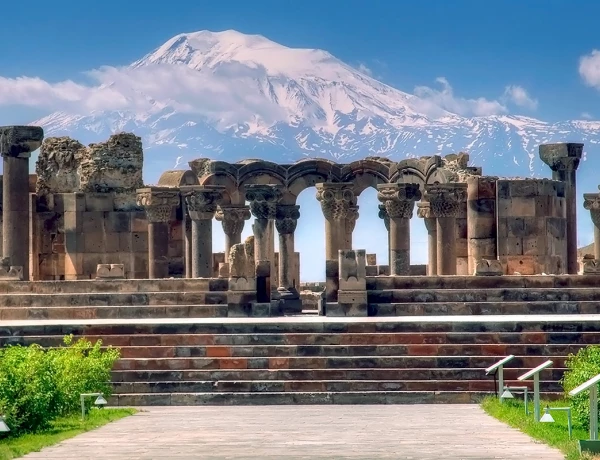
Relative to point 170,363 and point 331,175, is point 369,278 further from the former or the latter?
point 331,175

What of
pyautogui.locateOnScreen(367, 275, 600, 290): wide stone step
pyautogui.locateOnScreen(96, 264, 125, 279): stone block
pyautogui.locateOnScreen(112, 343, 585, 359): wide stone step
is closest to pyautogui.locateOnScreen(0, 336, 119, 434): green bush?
pyautogui.locateOnScreen(112, 343, 585, 359): wide stone step

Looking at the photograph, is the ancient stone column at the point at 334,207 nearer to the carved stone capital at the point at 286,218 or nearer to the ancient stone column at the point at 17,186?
the carved stone capital at the point at 286,218

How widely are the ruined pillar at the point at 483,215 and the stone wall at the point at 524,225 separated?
26 centimetres

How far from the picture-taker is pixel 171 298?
3253cm

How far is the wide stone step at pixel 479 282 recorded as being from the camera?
31891 millimetres

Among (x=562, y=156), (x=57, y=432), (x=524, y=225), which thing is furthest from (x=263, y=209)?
(x=57, y=432)

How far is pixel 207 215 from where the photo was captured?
3919 centimetres

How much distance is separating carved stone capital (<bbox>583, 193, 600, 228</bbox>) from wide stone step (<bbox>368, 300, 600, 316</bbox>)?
1425cm

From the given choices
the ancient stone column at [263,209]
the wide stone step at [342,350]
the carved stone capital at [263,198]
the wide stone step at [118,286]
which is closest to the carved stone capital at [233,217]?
the ancient stone column at [263,209]

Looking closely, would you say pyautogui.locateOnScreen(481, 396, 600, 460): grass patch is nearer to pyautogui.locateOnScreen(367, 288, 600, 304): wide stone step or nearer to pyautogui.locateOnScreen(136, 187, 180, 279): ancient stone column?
pyautogui.locateOnScreen(367, 288, 600, 304): wide stone step

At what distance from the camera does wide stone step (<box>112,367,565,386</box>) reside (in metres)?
27.2

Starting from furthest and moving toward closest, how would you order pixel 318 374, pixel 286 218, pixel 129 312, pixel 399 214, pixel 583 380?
pixel 286 218 → pixel 399 214 → pixel 129 312 → pixel 318 374 → pixel 583 380

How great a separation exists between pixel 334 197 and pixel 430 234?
3.64 metres

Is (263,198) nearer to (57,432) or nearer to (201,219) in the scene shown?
(201,219)
